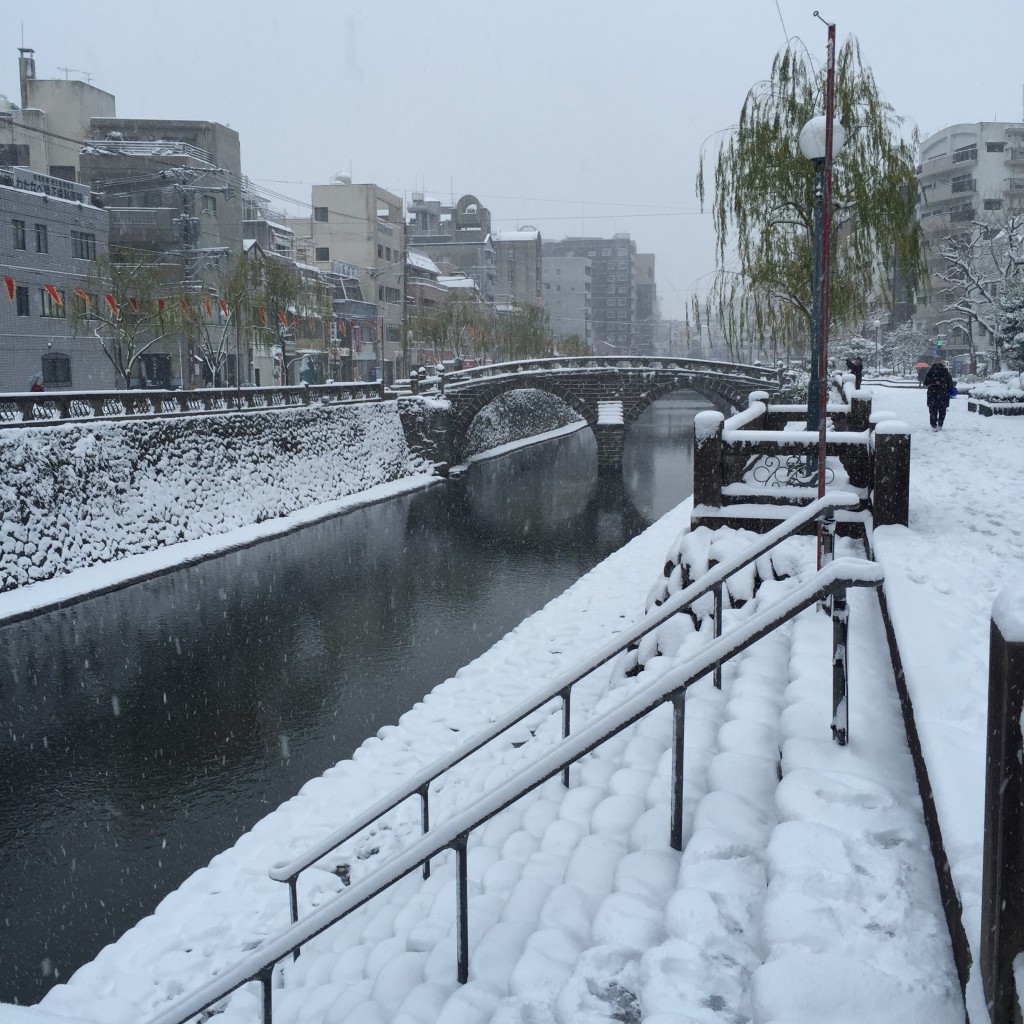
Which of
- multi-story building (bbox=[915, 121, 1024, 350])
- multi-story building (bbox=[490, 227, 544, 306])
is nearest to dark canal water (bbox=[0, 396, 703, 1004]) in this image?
multi-story building (bbox=[915, 121, 1024, 350])

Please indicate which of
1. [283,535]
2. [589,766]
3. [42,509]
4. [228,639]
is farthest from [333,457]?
[589,766]

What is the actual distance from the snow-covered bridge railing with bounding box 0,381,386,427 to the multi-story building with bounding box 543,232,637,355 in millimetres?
109596

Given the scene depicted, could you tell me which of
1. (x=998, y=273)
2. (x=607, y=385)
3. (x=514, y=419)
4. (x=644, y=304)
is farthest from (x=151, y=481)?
(x=644, y=304)

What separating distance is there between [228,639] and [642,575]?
25.7 feet

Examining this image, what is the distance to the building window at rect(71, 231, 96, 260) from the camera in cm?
3791

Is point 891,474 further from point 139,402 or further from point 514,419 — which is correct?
point 514,419

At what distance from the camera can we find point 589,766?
6.25 m

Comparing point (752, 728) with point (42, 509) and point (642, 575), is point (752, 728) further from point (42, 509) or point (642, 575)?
point (42, 509)

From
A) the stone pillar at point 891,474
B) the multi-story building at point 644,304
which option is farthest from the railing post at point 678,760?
the multi-story building at point 644,304

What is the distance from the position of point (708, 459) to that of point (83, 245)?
36.4 metres

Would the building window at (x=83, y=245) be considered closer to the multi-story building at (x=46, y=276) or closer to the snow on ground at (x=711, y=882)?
the multi-story building at (x=46, y=276)

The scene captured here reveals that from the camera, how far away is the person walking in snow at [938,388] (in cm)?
1902

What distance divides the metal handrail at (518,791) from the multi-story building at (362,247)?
192 ft

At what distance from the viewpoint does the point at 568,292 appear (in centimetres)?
12006
